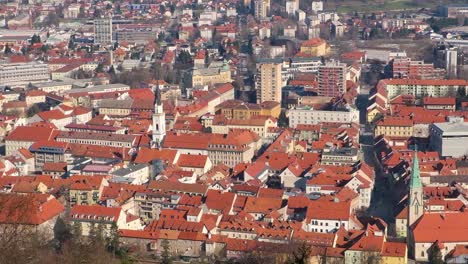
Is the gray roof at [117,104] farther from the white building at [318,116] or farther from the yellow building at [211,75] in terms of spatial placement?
the yellow building at [211,75]

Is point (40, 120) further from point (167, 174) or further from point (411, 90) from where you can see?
point (411, 90)

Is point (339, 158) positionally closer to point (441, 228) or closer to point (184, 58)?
point (441, 228)

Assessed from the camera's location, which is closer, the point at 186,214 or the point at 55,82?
the point at 186,214

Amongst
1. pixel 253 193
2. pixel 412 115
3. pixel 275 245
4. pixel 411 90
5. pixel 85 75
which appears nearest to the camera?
pixel 275 245

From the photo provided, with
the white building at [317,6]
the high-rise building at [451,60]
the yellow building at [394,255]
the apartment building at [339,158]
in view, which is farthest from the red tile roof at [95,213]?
the white building at [317,6]

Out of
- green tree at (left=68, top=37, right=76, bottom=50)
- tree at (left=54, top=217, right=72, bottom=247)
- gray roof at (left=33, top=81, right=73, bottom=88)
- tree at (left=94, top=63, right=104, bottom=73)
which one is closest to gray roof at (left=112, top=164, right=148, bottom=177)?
tree at (left=54, top=217, right=72, bottom=247)

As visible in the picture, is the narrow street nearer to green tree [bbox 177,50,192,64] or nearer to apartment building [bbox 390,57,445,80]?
apartment building [bbox 390,57,445,80]

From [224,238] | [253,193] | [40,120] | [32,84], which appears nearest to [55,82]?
[32,84]
